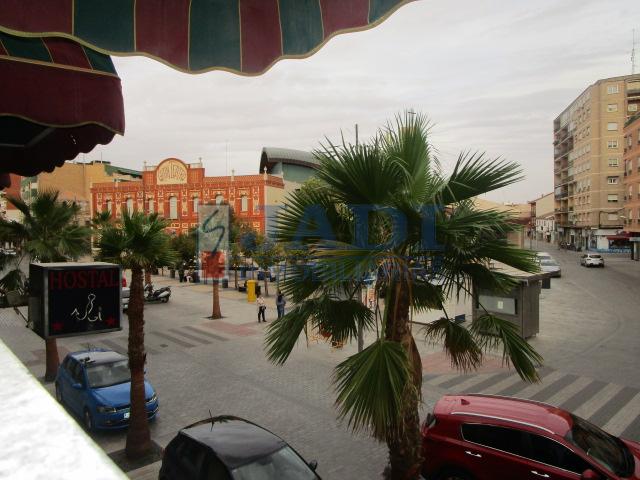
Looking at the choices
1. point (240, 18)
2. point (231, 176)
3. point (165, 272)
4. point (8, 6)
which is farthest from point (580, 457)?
point (231, 176)

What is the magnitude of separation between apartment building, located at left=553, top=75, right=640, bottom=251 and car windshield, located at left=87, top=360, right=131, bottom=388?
71.2m

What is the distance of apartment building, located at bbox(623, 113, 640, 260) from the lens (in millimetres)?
47562

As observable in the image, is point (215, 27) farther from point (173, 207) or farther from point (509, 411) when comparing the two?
point (173, 207)

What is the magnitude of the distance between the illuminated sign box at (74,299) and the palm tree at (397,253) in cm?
299

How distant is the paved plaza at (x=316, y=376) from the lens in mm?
9508

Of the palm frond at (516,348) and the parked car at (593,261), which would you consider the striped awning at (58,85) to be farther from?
the parked car at (593,261)

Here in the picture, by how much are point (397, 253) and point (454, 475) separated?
13.2 feet

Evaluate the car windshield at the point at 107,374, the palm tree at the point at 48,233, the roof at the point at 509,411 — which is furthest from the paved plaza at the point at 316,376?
the palm tree at the point at 48,233

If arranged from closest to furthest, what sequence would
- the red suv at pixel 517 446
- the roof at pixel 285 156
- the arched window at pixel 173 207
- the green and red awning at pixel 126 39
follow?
the green and red awning at pixel 126 39
the red suv at pixel 517 446
the arched window at pixel 173 207
the roof at pixel 285 156

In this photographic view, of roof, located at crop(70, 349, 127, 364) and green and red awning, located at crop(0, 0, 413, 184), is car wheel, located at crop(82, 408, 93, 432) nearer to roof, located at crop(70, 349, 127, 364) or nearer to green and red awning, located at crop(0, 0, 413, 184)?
roof, located at crop(70, 349, 127, 364)

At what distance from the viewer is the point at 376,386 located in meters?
4.30

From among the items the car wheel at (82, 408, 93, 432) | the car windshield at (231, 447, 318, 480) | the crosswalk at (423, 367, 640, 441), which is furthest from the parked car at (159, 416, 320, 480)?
the crosswalk at (423, 367, 640, 441)

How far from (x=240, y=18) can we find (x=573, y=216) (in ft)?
288

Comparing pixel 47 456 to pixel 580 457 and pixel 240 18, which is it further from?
pixel 580 457
